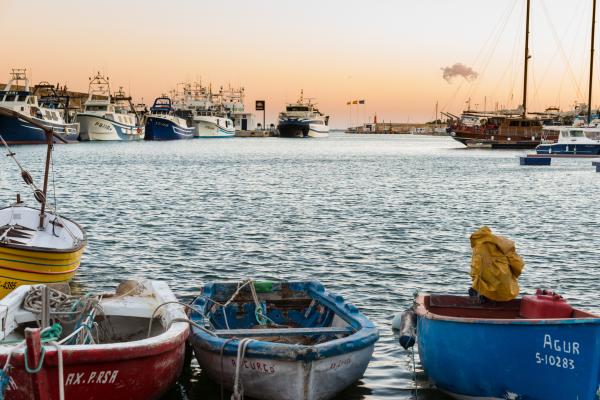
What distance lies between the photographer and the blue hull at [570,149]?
7194 cm

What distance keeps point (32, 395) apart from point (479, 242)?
5.97 m

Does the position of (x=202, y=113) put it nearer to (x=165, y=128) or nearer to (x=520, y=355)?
(x=165, y=128)

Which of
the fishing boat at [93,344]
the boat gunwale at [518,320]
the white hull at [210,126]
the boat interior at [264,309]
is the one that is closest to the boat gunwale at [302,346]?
the fishing boat at [93,344]

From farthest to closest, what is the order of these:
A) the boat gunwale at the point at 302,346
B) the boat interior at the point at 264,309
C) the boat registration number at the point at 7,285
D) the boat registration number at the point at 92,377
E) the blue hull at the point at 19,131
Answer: the blue hull at the point at 19,131 < the boat registration number at the point at 7,285 < the boat interior at the point at 264,309 < the boat gunwale at the point at 302,346 < the boat registration number at the point at 92,377

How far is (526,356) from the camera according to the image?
8.40m

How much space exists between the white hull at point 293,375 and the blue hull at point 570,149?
226 ft

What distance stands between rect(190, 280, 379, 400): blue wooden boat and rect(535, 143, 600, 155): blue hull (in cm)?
6648

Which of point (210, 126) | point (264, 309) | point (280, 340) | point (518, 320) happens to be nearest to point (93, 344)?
point (280, 340)

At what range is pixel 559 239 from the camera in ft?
80.4

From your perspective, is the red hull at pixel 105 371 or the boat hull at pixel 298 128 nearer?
the red hull at pixel 105 371

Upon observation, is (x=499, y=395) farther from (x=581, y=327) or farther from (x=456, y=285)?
(x=456, y=285)

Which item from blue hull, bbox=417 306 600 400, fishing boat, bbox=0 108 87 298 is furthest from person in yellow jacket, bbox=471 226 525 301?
fishing boat, bbox=0 108 87 298

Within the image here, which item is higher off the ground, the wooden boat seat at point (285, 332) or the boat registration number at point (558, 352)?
the boat registration number at point (558, 352)

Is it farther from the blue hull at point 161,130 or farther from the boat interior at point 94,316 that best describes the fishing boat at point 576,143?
the blue hull at point 161,130
